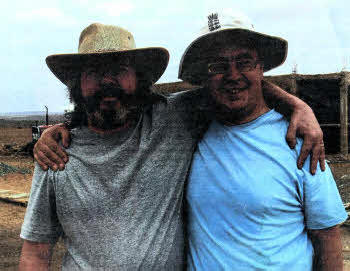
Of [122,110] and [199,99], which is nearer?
[122,110]

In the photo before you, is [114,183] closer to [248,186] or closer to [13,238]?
[248,186]

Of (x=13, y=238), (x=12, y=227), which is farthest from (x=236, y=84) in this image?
(x=12, y=227)

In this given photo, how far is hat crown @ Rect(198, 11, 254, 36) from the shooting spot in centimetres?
180

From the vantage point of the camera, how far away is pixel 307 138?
67.6 inches

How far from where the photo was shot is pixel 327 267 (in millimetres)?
1736

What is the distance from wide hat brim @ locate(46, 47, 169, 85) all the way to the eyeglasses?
39 cm

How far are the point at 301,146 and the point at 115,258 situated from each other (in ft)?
2.82

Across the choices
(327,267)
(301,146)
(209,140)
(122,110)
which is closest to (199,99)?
(209,140)

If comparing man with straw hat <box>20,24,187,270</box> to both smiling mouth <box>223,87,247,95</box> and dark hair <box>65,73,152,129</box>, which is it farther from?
smiling mouth <box>223,87,247,95</box>

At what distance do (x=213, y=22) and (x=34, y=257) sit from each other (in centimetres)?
127

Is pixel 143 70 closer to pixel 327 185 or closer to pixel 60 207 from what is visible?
pixel 60 207

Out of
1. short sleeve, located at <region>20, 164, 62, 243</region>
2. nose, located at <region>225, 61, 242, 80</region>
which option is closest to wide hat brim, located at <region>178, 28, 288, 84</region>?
nose, located at <region>225, 61, 242, 80</region>

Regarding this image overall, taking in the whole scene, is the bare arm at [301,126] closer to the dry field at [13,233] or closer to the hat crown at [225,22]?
the hat crown at [225,22]

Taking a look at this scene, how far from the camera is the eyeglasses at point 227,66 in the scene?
1.76 meters
